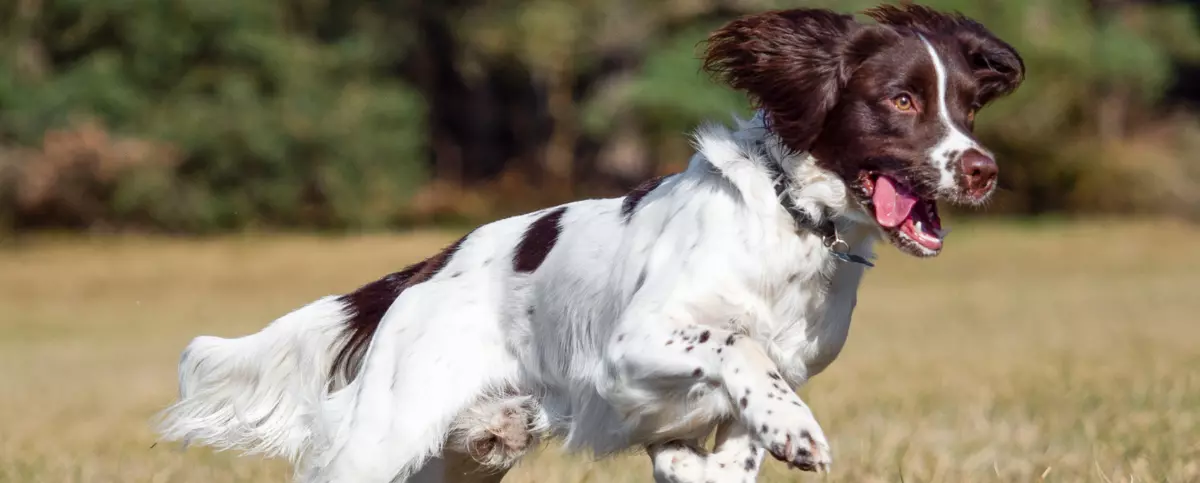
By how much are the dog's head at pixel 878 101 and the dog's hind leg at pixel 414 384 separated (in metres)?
1.05

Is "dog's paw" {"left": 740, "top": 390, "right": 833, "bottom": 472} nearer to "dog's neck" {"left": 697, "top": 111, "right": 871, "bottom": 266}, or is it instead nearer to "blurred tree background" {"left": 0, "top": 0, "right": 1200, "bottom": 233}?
"dog's neck" {"left": 697, "top": 111, "right": 871, "bottom": 266}

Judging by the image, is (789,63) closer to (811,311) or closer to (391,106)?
(811,311)

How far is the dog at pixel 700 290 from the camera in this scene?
4215mm

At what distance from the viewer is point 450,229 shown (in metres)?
29.4

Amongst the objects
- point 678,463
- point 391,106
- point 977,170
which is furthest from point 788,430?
point 391,106

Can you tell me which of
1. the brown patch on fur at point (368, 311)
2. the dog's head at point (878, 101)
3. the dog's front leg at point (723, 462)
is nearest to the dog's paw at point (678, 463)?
the dog's front leg at point (723, 462)

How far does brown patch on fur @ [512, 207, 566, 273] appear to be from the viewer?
15.9 feet

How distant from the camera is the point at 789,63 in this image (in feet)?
14.6

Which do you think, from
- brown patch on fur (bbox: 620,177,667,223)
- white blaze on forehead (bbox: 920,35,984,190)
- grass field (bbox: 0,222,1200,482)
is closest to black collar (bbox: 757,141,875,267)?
white blaze on forehead (bbox: 920,35,984,190)

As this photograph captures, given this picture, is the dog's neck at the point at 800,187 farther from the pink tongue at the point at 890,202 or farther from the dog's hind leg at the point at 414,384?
the dog's hind leg at the point at 414,384

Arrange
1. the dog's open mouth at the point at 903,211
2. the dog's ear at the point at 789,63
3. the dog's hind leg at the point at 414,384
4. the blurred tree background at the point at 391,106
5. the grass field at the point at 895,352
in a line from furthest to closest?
the blurred tree background at the point at 391,106
the grass field at the point at 895,352
the dog's hind leg at the point at 414,384
the dog's ear at the point at 789,63
the dog's open mouth at the point at 903,211

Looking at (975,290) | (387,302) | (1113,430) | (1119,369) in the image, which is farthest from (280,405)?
(975,290)

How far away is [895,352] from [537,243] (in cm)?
874

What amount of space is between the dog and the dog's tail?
0.02 m
